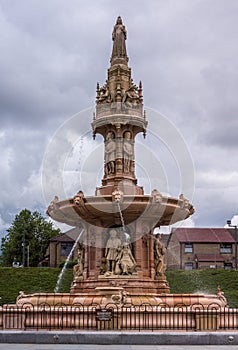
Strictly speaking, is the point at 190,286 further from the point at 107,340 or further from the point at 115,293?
the point at 107,340

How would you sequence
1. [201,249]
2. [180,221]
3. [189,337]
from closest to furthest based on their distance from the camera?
[189,337] < [180,221] < [201,249]

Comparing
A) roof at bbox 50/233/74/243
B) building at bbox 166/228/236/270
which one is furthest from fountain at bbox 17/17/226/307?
roof at bbox 50/233/74/243

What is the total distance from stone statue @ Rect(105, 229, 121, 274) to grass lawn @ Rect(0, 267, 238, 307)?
24.5 meters

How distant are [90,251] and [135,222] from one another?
6.82 feet

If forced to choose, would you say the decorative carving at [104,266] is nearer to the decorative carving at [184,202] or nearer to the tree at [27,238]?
the decorative carving at [184,202]

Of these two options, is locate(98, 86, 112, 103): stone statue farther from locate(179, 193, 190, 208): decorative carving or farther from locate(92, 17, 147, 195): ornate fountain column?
locate(179, 193, 190, 208): decorative carving

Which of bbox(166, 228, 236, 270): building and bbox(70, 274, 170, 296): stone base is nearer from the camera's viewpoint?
bbox(70, 274, 170, 296): stone base

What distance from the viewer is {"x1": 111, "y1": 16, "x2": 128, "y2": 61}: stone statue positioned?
24.0 meters

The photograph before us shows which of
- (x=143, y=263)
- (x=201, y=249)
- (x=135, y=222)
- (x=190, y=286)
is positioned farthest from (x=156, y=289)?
(x=201, y=249)

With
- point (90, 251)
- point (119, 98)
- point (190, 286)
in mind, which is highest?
point (119, 98)

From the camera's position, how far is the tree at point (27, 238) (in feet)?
241

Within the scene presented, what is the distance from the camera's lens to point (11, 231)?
75.3 metres

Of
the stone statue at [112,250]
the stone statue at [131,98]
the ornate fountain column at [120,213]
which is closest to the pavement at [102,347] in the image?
the ornate fountain column at [120,213]

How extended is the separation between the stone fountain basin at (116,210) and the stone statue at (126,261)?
108cm
